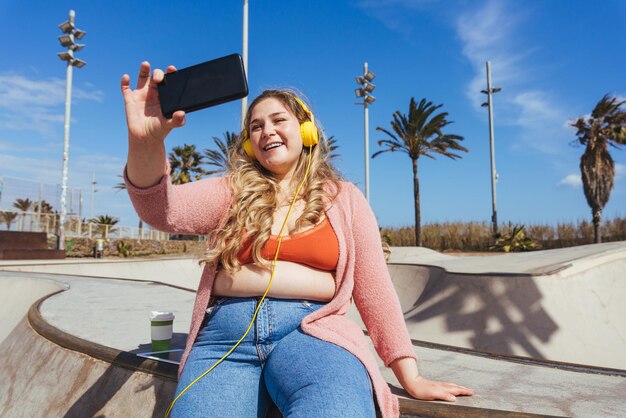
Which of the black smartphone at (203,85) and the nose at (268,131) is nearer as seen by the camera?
the black smartphone at (203,85)

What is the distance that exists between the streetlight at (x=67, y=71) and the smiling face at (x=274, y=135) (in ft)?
73.1

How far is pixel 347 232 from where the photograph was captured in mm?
2037

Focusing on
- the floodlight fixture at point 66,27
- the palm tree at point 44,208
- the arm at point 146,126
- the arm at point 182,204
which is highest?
the floodlight fixture at point 66,27

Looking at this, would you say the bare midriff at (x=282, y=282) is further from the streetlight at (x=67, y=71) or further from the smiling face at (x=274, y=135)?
the streetlight at (x=67, y=71)

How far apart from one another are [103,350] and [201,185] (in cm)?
184

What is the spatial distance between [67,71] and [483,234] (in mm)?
25905

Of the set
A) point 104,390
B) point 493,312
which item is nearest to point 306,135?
point 104,390

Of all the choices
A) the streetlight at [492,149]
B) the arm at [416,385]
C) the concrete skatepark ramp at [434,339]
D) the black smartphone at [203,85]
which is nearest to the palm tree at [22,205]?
the concrete skatepark ramp at [434,339]

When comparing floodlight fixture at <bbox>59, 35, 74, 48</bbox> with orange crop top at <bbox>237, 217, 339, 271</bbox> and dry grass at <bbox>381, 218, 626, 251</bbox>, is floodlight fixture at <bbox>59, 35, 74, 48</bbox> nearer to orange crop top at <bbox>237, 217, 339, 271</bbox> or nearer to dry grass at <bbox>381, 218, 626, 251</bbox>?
dry grass at <bbox>381, 218, 626, 251</bbox>

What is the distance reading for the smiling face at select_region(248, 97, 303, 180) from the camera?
214cm

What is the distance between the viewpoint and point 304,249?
1929 mm

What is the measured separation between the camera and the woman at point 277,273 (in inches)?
65.2

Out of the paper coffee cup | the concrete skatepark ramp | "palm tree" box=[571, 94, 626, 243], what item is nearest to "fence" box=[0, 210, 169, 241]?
the concrete skatepark ramp

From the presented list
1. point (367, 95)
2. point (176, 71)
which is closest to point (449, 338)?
point (176, 71)
